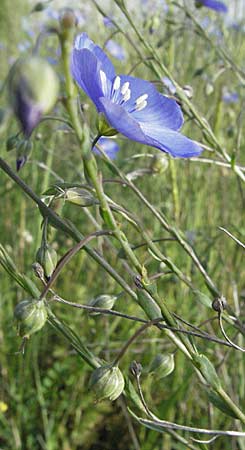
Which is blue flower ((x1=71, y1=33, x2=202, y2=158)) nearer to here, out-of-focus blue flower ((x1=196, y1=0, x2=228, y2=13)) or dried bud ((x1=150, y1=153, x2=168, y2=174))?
dried bud ((x1=150, y1=153, x2=168, y2=174))

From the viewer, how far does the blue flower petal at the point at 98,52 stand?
910 mm

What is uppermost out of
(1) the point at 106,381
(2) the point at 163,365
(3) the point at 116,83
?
(3) the point at 116,83

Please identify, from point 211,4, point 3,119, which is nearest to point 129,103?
point 3,119

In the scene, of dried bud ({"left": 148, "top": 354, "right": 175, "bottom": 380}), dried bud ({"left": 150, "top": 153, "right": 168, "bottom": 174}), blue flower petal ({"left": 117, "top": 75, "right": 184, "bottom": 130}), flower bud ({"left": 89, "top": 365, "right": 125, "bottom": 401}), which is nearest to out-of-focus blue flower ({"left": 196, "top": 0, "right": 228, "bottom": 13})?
dried bud ({"left": 150, "top": 153, "right": 168, "bottom": 174})

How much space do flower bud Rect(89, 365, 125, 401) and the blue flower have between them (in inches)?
11.3

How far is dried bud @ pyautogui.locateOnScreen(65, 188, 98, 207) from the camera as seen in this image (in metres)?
0.76

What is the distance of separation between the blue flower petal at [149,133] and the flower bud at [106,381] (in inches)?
11.2

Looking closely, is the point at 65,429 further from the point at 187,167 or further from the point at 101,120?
the point at 101,120

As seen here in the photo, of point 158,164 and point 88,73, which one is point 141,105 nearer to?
point 88,73

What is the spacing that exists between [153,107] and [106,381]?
504mm

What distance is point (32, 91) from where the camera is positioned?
19.0 inches

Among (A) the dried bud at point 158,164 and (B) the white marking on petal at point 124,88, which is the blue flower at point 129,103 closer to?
(B) the white marking on petal at point 124,88

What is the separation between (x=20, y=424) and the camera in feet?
5.94

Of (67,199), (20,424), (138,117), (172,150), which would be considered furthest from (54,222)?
(20,424)
